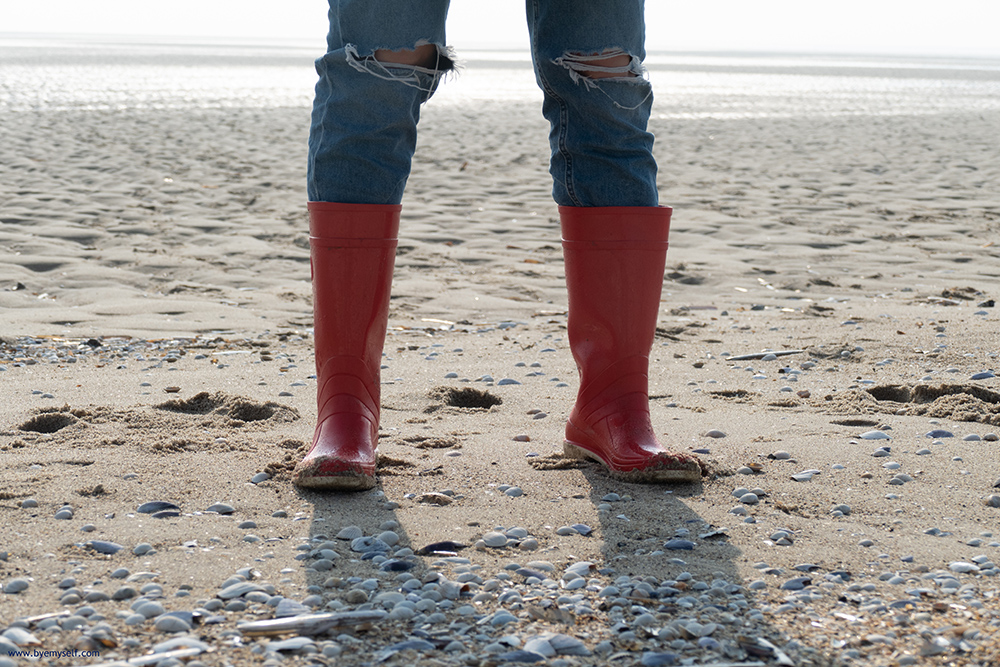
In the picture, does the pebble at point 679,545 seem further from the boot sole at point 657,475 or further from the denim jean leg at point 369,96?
the denim jean leg at point 369,96

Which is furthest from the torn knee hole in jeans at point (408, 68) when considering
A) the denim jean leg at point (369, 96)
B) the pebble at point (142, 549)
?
the pebble at point (142, 549)

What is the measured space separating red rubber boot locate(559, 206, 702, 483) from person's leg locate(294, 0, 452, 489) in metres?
0.42

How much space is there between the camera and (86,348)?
3410mm

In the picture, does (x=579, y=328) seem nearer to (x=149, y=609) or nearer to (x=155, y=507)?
(x=155, y=507)

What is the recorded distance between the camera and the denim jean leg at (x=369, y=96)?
201 centimetres

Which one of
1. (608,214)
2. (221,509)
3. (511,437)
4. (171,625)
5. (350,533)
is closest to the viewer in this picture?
(171,625)

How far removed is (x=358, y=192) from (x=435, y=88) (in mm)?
270

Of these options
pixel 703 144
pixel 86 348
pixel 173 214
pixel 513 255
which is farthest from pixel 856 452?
pixel 703 144

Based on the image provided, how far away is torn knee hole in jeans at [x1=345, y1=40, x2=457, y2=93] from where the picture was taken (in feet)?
6.61

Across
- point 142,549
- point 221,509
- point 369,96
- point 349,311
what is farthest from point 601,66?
point 142,549

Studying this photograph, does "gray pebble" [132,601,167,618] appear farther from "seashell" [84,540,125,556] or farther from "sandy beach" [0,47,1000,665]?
"seashell" [84,540,125,556]

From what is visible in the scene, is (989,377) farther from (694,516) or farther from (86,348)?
(86,348)

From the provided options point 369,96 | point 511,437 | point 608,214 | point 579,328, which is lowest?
point 511,437

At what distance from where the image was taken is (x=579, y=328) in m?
2.27
